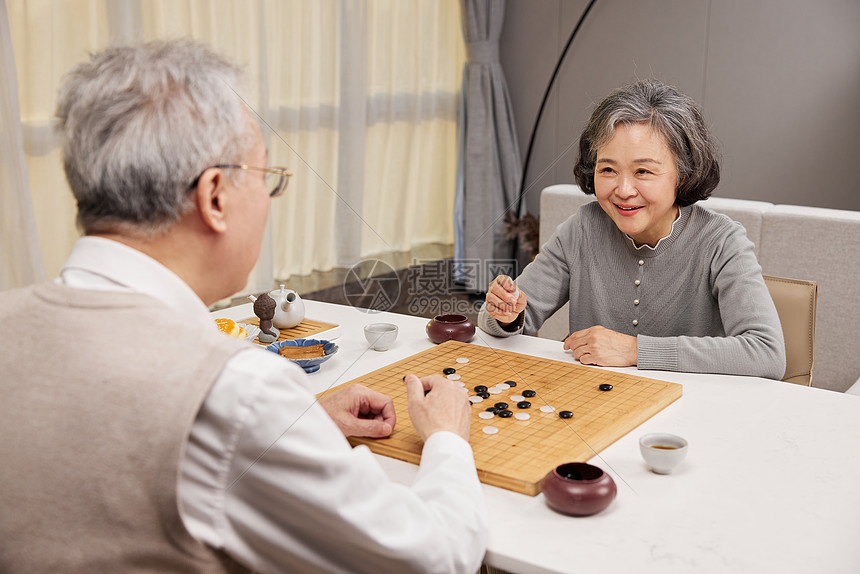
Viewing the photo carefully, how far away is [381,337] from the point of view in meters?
1.80

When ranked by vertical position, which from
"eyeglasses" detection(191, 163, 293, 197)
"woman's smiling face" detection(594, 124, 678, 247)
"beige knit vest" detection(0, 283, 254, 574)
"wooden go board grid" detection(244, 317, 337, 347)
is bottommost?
"wooden go board grid" detection(244, 317, 337, 347)

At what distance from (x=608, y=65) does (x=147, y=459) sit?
162 inches

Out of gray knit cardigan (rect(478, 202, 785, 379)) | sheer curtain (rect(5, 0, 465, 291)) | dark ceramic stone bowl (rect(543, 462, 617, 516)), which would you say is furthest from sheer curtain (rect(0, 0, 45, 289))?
dark ceramic stone bowl (rect(543, 462, 617, 516))

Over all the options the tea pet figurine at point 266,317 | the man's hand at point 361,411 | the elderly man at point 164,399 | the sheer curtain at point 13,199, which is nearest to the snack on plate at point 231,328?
the tea pet figurine at point 266,317

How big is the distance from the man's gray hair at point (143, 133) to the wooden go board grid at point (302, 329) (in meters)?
1.01

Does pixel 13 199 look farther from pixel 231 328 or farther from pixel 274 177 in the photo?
pixel 274 177

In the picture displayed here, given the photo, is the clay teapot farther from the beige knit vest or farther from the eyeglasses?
the beige knit vest

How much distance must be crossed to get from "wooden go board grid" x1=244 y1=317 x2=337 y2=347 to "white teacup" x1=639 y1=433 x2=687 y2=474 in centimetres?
94

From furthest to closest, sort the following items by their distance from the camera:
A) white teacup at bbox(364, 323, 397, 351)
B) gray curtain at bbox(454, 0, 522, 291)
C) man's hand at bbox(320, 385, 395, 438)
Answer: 1. gray curtain at bbox(454, 0, 522, 291)
2. white teacup at bbox(364, 323, 397, 351)
3. man's hand at bbox(320, 385, 395, 438)

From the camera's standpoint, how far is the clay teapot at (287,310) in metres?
1.99

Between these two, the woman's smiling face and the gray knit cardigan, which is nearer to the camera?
the gray knit cardigan

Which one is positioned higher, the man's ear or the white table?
the man's ear

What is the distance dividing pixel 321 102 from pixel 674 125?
227 centimetres

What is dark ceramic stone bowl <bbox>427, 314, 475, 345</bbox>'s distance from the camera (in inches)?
73.2
